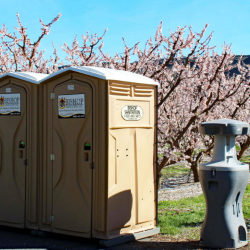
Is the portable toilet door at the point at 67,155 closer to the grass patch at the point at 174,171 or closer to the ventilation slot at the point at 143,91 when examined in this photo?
the ventilation slot at the point at 143,91

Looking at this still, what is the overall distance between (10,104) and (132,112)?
195 centimetres

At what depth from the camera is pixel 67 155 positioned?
534cm

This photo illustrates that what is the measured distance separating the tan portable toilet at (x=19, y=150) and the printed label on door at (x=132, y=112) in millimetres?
1359

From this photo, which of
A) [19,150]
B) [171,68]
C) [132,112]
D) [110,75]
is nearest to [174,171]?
[171,68]

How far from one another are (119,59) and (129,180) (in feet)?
17.5

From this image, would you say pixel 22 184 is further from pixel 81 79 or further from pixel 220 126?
pixel 220 126

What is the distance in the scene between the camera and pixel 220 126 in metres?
4.88

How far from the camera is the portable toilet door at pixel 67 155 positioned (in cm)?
A: 516

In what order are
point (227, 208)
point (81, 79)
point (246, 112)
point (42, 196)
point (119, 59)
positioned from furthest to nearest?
point (246, 112) → point (119, 59) → point (42, 196) → point (81, 79) → point (227, 208)

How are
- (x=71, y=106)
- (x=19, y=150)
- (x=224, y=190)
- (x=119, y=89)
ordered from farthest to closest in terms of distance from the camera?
(x=19, y=150) < (x=71, y=106) < (x=119, y=89) < (x=224, y=190)

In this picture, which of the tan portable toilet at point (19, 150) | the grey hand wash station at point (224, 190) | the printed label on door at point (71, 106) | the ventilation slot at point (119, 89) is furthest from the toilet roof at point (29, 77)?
the grey hand wash station at point (224, 190)

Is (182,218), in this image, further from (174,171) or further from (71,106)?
(174,171)

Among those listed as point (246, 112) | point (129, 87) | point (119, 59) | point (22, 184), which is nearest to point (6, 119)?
point (22, 184)

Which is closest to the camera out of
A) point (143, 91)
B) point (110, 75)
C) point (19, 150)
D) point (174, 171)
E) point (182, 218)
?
point (110, 75)
